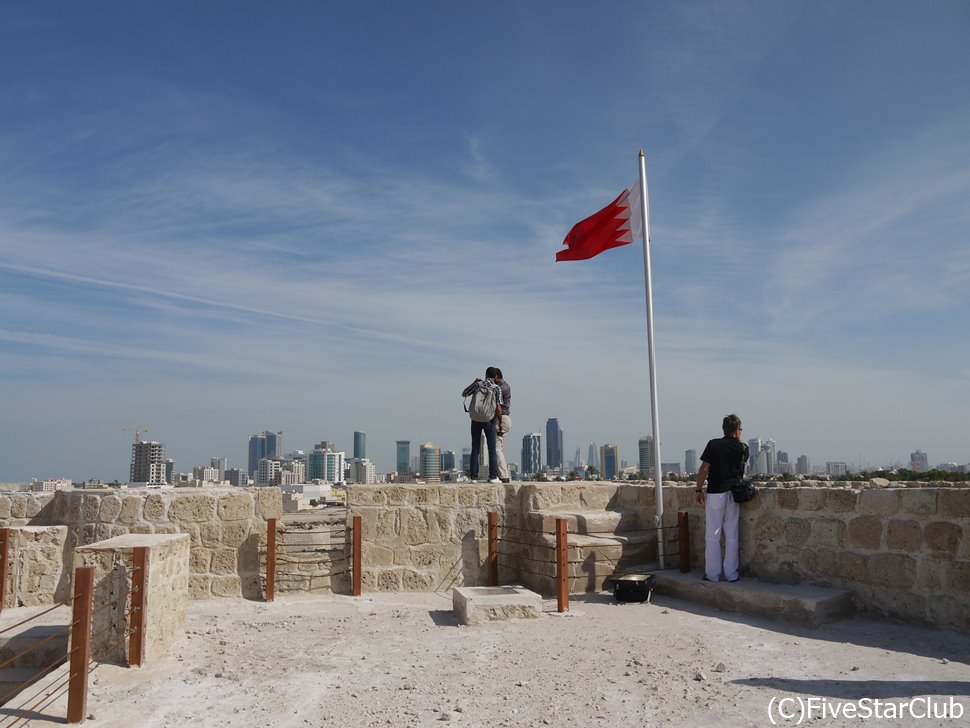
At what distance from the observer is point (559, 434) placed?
11100 centimetres

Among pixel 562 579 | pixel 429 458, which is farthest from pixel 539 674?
pixel 429 458

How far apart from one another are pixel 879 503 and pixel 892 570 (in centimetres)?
55

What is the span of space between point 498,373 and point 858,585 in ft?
15.4

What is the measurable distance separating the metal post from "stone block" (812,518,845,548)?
4.72 feet

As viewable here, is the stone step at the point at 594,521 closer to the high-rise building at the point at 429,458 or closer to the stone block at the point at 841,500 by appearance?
the stone block at the point at 841,500

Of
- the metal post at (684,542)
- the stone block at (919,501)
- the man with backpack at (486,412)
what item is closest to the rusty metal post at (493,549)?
the man with backpack at (486,412)

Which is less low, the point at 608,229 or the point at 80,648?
the point at 608,229

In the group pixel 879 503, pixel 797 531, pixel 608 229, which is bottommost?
pixel 797 531

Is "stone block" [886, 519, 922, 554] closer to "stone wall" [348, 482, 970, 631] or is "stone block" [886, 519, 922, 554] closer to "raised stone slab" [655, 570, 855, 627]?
"stone wall" [348, 482, 970, 631]

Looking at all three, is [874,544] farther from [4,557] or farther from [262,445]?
[262,445]

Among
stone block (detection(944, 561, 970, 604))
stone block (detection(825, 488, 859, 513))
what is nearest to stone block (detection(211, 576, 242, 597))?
stone block (detection(825, 488, 859, 513))

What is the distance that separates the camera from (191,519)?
7508 mm

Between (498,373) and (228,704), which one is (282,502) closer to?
(498,373)

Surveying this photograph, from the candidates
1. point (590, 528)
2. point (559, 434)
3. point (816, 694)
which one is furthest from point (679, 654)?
point (559, 434)
